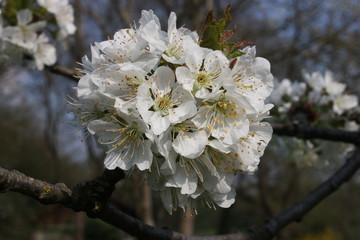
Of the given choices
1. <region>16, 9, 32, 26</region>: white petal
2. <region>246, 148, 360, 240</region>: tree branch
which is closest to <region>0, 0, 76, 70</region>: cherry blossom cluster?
<region>16, 9, 32, 26</region>: white petal

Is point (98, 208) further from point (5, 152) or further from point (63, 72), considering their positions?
point (5, 152)

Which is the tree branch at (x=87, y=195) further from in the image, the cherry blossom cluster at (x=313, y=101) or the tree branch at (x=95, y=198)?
the cherry blossom cluster at (x=313, y=101)

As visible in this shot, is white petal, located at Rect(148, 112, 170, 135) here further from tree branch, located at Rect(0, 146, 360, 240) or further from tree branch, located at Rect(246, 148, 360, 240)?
tree branch, located at Rect(246, 148, 360, 240)

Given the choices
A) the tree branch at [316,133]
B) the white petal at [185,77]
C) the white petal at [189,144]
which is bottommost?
the tree branch at [316,133]

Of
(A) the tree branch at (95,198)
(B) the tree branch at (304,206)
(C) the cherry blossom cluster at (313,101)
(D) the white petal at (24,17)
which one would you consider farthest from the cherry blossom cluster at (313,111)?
(D) the white petal at (24,17)

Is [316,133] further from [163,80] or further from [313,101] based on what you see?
[163,80]

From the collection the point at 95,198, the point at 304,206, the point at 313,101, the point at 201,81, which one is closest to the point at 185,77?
the point at 201,81
